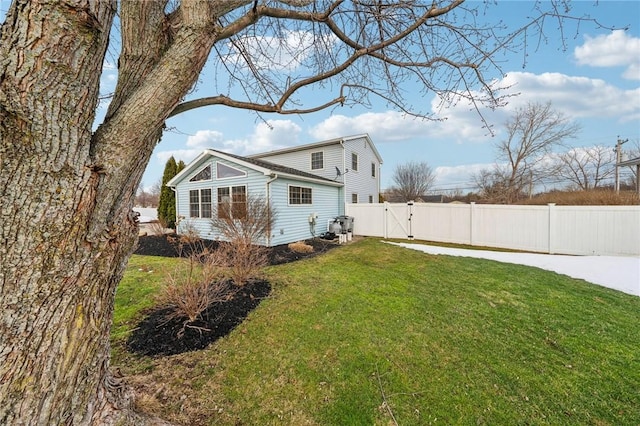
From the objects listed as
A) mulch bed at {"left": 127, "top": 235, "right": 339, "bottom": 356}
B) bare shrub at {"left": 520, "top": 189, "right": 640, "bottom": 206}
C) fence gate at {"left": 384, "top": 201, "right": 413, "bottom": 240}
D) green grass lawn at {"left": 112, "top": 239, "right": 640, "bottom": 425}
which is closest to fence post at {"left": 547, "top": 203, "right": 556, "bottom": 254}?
bare shrub at {"left": 520, "top": 189, "right": 640, "bottom": 206}

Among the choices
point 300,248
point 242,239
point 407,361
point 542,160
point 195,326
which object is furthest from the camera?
point 542,160

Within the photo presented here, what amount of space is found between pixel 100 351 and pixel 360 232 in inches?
485

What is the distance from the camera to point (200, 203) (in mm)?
11359

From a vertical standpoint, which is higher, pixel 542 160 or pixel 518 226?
pixel 542 160

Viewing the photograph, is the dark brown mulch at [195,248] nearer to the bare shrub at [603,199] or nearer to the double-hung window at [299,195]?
the double-hung window at [299,195]

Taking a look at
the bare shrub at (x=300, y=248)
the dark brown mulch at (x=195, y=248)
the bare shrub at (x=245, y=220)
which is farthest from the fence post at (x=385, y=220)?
the bare shrub at (x=245, y=220)

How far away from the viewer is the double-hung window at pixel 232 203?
745 centimetres

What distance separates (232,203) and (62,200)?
7371mm

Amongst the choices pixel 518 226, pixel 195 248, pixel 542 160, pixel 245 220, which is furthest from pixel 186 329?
pixel 542 160

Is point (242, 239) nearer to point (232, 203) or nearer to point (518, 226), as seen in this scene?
point (232, 203)

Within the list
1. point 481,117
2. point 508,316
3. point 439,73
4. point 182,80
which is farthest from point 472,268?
point 182,80

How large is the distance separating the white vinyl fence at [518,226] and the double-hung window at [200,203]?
737 centimetres

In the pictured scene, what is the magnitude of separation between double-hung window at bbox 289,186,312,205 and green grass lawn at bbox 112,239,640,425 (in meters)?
6.03

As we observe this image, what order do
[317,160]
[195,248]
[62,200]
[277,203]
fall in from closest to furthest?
[62,200] → [195,248] → [277,203] → [317,160]
